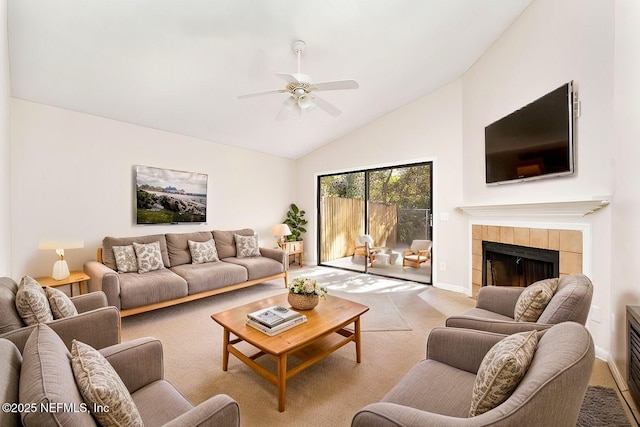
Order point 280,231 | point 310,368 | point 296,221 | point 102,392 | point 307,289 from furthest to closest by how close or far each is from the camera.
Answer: point 296,221, point 280,231, point 307,289, point 310,368, point 102,392

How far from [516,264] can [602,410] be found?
1918 mm

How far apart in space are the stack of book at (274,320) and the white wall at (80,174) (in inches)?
116

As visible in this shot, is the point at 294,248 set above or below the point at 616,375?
above

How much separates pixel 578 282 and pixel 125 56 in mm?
4072

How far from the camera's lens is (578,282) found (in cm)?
162

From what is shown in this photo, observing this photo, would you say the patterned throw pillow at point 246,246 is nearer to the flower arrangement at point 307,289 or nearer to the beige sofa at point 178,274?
the beige sofa at point 178,274

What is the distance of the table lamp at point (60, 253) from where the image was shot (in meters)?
3.11

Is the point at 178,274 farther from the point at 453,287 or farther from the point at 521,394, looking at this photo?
the point at 453,287

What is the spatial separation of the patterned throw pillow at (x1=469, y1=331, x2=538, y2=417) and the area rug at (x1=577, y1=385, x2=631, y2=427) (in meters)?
1.17

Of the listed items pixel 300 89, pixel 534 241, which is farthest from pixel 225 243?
pixel 534 241

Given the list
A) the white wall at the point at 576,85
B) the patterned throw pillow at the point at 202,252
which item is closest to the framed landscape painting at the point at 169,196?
the patterned throw pillow at the point at 202,252

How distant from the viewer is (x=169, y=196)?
4.35 m

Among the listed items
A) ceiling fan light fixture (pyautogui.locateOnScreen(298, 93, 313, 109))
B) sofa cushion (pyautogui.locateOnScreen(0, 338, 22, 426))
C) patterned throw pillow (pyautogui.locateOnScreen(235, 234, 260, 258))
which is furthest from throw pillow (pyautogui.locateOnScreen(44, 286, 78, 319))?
patterned throw pillow (pyautogui.locateOnScreen(235, 234, 260, 258))

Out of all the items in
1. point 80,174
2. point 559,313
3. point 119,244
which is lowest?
point 559,313
